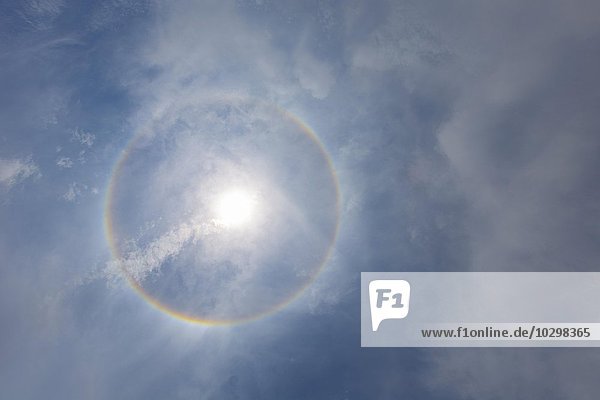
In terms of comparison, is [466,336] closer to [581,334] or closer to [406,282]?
[406,282]

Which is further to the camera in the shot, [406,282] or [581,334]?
[406,282]

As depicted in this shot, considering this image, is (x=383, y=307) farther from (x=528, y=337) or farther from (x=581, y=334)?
(x=581, y=334)

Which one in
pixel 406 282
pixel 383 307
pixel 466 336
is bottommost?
pixel 466 336

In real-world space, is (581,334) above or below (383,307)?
below

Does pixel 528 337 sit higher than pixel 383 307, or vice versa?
pixel 383 307

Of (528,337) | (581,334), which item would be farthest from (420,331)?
(581,334)

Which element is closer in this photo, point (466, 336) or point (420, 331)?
point (466, 336)

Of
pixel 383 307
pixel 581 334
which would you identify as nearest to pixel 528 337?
pixel 581 334

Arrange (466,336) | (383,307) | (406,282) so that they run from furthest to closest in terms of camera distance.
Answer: (406,282), (383,307), (466,336)

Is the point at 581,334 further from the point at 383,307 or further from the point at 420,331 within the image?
the point at 383,307

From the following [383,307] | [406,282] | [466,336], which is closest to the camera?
[466,336]
